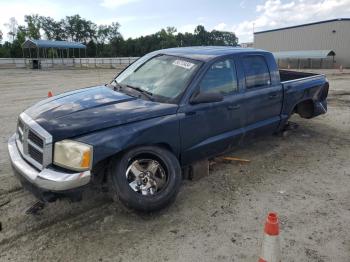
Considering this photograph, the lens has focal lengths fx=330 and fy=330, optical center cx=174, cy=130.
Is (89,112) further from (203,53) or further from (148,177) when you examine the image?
(203,53)

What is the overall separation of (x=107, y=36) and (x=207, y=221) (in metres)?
117

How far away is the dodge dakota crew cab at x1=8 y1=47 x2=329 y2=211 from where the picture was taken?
10.7 ft

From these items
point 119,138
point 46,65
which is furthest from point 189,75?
point 46,65

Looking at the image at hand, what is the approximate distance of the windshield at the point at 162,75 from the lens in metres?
4.18

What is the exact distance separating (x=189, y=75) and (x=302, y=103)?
10.9ft

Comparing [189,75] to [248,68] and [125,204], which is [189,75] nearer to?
[248,68]

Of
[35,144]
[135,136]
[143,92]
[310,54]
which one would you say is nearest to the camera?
[35,144]

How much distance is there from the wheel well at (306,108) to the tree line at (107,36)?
71471 millimetres

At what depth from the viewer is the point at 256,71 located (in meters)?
5.08

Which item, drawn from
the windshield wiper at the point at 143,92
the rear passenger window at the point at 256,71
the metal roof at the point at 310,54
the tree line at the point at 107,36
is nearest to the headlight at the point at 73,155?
the windshield wiper at the point at 143,92

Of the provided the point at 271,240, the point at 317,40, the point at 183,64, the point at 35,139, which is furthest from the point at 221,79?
the point at 317,40

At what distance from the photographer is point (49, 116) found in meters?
3.57

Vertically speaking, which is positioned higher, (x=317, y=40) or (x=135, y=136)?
(x=317, y=40)

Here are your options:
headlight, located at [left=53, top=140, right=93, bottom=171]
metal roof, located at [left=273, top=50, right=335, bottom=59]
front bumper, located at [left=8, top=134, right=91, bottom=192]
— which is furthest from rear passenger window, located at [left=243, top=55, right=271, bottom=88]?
metal roof, located at [left=273, top=50, right=335, bottom=59]
